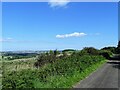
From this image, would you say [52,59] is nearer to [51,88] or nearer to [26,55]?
[26,55]

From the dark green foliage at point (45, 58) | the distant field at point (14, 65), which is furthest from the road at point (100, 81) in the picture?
the dark green foliage at point (45, 58)

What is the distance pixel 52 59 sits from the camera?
3488 cm

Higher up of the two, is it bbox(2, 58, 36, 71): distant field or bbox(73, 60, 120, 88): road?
→ bbox(2, 58, 36, 71): distant field

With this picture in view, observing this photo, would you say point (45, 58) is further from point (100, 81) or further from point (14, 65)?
point (100, 81)

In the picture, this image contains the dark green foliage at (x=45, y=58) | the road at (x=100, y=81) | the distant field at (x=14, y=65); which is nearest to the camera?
the road at (x=100, y=81)

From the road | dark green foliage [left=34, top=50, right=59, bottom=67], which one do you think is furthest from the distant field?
the road

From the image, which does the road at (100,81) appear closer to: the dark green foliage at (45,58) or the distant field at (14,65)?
the distant field at (14,65)

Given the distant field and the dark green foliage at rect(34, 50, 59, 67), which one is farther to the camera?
the dark green foliage at rect(34, 50, 59, 67)

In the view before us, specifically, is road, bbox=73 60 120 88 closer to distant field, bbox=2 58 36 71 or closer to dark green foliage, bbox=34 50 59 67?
distant field, bbox=2 58 36 71

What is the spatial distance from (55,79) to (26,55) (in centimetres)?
1586

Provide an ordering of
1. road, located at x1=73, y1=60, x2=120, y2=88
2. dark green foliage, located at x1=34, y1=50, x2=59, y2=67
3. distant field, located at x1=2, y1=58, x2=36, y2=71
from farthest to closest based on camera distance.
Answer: dark green foliage, located at x1=34, y1=50, x2=59, y2=67 → distant field, located at x1=2, y1=58, x2=36, y2=71 → road, located at x1=73, y1=60, x2=120, y2=88

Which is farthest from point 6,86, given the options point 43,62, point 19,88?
point 43,62

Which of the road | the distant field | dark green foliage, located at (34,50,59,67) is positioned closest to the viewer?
the road

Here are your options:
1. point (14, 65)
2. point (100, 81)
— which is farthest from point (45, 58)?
point (100, 81)
